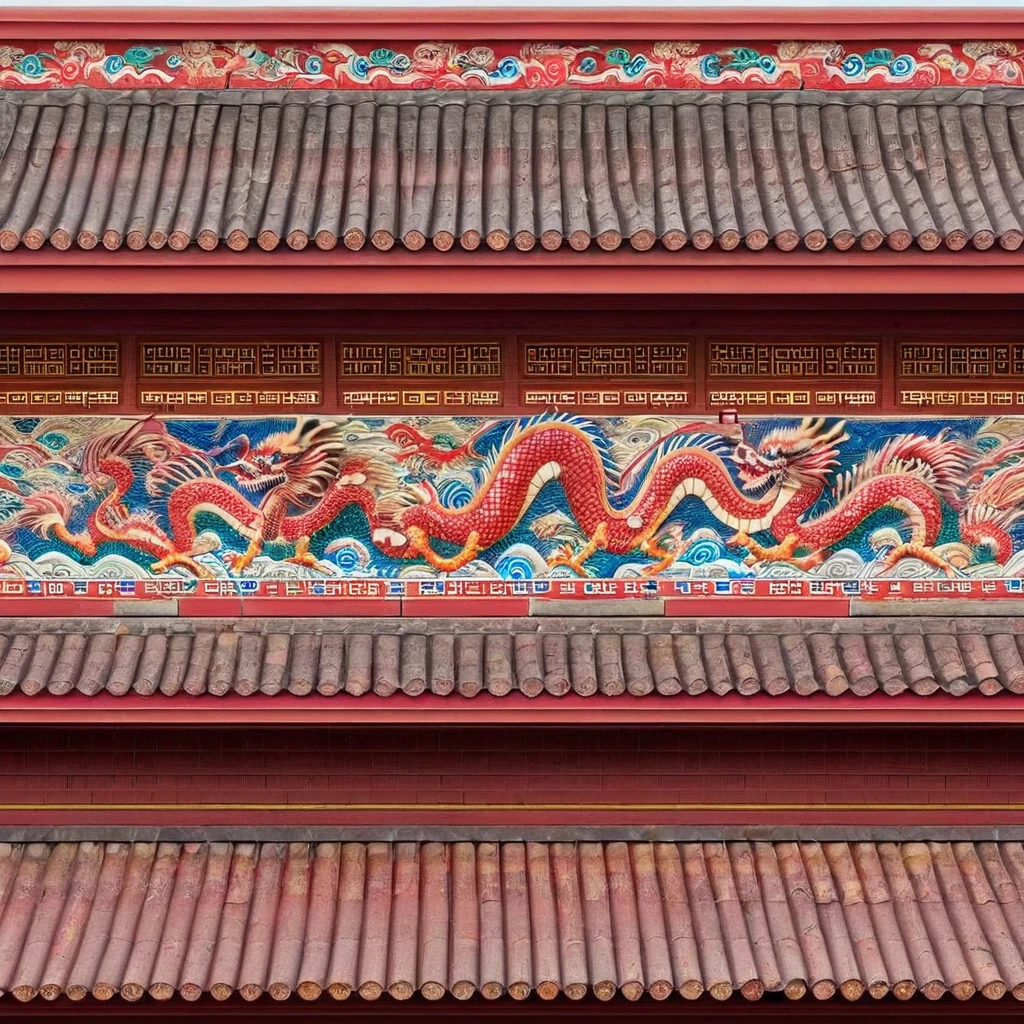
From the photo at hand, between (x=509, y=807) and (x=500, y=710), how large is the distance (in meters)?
0.97

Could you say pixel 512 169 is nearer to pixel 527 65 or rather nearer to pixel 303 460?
pixel 527 65

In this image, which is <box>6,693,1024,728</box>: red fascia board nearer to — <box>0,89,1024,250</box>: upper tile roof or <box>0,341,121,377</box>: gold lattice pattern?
<box>0,341,121,377</box>: gold lattice pattern

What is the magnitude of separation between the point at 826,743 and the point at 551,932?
1.92 meters

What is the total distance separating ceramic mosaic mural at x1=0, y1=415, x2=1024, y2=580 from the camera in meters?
8.70

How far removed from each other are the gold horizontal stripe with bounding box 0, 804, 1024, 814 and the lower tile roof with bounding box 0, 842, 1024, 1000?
0.20m

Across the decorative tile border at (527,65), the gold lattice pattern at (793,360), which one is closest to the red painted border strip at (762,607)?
the gold lattice pattern at (793,360)

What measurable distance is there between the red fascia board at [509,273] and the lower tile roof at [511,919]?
10.0 feet

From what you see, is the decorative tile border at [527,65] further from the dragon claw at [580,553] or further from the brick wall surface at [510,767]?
the brick wall surface at [510,767]

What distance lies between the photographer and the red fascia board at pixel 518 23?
9.11 m

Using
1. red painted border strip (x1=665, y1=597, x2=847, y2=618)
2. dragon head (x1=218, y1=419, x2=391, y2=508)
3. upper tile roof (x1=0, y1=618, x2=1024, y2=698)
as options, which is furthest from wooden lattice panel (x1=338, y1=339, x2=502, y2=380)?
red painted border strip (x1=665, y1=597, x2=847, y2=618)

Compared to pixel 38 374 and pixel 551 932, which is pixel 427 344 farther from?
pixel 551 932

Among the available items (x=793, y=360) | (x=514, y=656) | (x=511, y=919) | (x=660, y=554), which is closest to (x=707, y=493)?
(x=660, y=554)

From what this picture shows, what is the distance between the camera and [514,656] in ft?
27.1

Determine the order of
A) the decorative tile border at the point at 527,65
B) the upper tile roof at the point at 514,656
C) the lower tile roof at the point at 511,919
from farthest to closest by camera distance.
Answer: the decorative tile border at the point at 527,65, the upper tile roof at the point at 514,656, the lower tile roof at the point at 511,919
